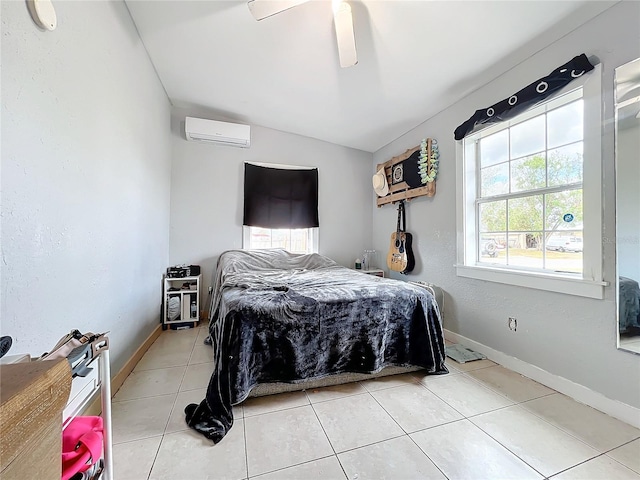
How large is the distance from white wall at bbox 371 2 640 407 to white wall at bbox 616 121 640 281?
0.12ft

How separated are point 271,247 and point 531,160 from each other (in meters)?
3.02

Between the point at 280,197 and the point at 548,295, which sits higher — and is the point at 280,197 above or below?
above

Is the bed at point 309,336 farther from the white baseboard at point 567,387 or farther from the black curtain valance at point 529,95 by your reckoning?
the black curtain valance at point 529,95

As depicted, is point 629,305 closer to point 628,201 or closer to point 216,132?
point 628,201

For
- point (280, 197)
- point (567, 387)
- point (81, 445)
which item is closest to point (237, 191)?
point (280, 197)

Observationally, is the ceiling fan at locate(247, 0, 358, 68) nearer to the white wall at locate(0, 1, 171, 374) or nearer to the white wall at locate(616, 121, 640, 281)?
the white wall at locate(0, 1, 171, 374)

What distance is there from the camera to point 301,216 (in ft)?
12.5

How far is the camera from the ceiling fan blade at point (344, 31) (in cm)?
162

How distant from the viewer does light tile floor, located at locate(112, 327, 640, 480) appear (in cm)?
115

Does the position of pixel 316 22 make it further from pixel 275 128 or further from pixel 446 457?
pixel 446 457

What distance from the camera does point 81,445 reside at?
721mm

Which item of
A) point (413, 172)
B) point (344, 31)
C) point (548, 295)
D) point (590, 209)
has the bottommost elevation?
point (548, 295)

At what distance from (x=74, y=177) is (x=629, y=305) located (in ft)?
10.2

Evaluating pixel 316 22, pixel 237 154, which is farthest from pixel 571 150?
pixel 237 154
